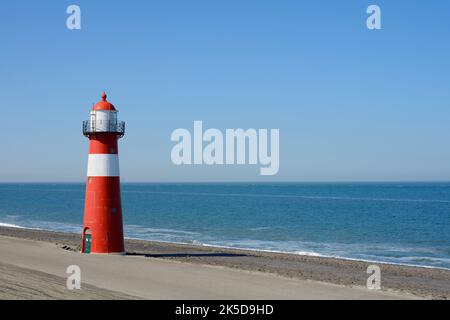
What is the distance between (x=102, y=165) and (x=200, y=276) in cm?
671

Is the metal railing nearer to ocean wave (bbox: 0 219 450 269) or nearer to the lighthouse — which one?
the lighthouse

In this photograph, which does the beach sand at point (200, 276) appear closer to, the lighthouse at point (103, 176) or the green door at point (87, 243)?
the green door at point (87, 243)

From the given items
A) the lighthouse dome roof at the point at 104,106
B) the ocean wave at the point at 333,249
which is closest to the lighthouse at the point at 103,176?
the lighthouse dome roof at the point at 104,106

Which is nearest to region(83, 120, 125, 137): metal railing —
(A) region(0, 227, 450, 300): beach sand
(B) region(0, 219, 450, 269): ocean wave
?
(A) region(0, 227, 450, 300): beach sand

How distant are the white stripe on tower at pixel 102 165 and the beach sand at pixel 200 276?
3.38 m

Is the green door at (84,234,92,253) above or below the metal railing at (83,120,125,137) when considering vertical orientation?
below

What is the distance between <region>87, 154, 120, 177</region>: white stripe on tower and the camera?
23.6 metres

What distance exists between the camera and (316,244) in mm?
39844

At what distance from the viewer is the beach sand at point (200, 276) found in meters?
15.9

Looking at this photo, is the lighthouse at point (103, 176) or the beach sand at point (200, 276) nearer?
the beach sand at point (200, 276)

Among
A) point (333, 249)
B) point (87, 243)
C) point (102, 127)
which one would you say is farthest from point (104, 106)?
point (333, 249)

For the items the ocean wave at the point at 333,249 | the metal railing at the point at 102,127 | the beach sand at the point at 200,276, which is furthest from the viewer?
the ocean wave at the point at 333,249

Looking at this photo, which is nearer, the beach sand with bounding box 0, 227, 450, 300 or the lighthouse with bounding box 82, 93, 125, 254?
the beach sand with bounding box 0, 227, 450, 300
